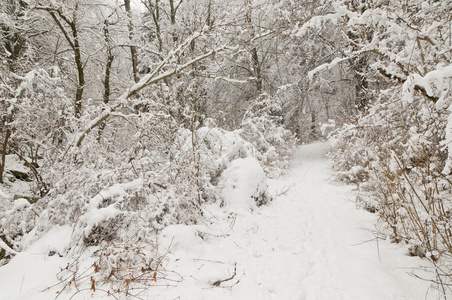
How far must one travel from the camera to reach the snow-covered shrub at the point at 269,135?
9.99 meters

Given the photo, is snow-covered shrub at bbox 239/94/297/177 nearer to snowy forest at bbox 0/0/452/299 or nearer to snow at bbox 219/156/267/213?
snowy forest at bbox 0/0/452/299

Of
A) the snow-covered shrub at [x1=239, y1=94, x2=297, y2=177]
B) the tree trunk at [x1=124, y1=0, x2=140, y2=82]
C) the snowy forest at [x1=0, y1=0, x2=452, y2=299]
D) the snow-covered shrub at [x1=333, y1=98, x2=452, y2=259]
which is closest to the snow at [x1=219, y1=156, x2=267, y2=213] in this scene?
the snowy forest at [x1=0, y1=0, x2=452, y2=299]

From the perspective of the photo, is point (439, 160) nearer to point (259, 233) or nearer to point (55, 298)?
point (259, 233)

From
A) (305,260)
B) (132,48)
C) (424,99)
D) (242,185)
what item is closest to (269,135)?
(242,185)

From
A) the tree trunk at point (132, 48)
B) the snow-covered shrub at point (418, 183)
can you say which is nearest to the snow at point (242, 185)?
the snow-covered shrub at point (418, 183)

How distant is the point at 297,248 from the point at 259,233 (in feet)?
2.60

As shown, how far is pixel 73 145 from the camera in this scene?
15.6ft

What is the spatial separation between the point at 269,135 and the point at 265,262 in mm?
7885

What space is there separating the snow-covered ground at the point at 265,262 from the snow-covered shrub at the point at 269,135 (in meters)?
4.91

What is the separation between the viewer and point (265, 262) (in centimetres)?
346

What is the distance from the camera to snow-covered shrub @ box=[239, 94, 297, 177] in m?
9.99

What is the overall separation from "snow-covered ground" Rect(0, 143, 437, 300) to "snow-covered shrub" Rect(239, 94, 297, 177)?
491 cm

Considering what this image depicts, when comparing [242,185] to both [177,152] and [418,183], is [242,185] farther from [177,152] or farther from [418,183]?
[418,183]

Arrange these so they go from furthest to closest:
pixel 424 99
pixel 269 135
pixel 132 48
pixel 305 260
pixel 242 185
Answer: pixel 269 135
pixel 132 48
pixel 242 185
pixel 305 260
pixel 424 99
